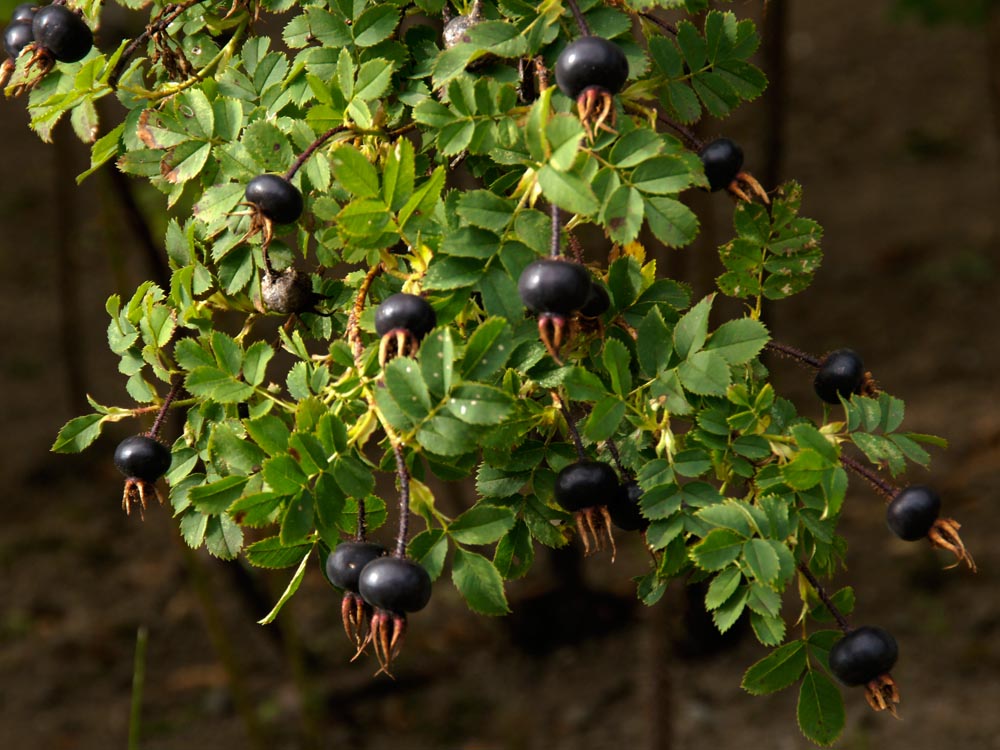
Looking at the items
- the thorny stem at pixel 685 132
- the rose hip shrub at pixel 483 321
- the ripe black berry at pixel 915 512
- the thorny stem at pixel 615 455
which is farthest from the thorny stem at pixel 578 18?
the ripe black berry at pixel 915 512

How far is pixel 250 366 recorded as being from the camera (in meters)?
1.00

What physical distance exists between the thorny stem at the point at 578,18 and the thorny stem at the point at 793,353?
0.98 ft

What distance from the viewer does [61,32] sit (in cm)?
105

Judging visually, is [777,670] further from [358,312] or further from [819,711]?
[358,312]

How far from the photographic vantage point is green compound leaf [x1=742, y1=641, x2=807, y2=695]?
1027 mm

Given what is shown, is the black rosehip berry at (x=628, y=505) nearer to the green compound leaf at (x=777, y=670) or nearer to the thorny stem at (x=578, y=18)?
the green compound leaf at (x=777, y=670)

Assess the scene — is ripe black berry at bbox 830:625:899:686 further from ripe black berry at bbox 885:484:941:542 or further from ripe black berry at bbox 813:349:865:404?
ripe black berry at bbox 813:349:865:404

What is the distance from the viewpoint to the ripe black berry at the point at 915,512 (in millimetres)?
933

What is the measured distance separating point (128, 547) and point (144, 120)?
3.33 meters

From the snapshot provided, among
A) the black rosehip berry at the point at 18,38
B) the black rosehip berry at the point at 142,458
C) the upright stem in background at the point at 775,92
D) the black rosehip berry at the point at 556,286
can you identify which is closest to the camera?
the black rosehip berry at the point at 556,286

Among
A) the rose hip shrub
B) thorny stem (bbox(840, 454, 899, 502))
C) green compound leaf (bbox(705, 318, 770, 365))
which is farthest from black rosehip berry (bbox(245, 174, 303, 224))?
thorny stem (bbox(840, 454, 899, 502))

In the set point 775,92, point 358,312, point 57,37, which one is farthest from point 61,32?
point 775,92

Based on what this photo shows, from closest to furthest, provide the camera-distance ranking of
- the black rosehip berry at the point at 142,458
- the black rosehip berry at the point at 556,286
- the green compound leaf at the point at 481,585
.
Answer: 1. the black rosehip berry at the point at 556,286
2. the green compound leaf at the point at 481,585
3. the black rosehip berry at the point at 142,458

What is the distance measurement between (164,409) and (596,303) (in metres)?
0.39
